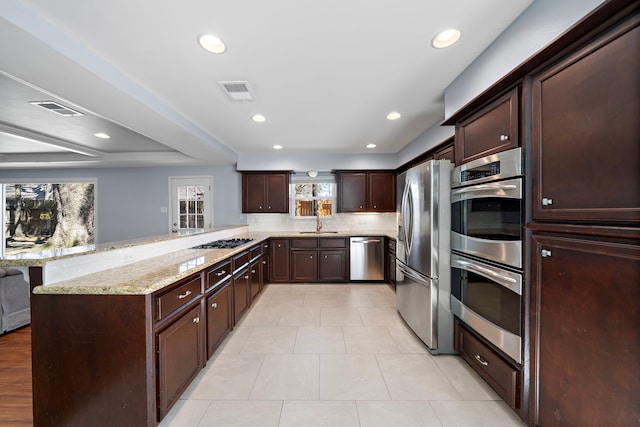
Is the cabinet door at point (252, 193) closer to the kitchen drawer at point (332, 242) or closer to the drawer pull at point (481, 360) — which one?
the kitchen drawer at point (332, 242)

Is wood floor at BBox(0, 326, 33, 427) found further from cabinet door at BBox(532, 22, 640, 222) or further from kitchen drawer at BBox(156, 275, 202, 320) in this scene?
cabinet door at BBox(532, 22, 640, 222)

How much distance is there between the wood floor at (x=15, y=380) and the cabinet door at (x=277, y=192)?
3.54m

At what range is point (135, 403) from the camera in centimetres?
141

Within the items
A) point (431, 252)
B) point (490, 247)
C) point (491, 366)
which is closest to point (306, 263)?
point (431, 252)

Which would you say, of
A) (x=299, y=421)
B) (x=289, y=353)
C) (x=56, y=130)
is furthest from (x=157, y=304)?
(x=56, y=130)

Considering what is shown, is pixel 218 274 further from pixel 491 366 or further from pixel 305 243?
pixel 305 243

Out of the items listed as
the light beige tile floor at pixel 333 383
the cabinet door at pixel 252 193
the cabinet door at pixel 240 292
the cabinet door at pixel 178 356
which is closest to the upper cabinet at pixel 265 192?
the cabinet door at pixel 252 193

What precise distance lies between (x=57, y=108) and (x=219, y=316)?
3060 mm

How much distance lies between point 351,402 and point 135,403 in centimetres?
132

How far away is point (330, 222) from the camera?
5.39 meters

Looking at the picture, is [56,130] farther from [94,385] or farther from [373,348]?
[373,348]

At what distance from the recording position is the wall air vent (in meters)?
2.78

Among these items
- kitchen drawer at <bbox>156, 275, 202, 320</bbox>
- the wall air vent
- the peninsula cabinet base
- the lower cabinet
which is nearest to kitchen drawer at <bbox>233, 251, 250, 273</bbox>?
kitchen drawer at <bbox>156, 275, 202, 320</bbox>

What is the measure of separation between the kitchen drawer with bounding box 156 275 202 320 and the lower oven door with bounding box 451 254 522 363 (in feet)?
6.90
